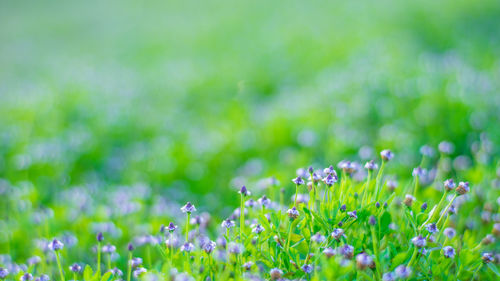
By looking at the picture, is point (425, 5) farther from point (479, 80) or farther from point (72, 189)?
point (72, 189)

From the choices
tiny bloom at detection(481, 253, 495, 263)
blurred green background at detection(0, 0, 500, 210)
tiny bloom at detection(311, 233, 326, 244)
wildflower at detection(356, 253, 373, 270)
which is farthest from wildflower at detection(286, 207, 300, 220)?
blurred green background at detection(0, 0, 500, 210)

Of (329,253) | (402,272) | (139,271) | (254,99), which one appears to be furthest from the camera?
(254,99)

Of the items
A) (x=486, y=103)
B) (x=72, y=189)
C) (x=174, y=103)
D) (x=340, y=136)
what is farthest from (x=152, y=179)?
(x=486, y=103)

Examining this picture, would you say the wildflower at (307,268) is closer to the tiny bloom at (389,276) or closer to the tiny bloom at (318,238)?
the tiny bloom at (318,238)

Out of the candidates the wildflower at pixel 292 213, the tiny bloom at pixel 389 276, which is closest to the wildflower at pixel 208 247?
the wildflower at pixel 292 213

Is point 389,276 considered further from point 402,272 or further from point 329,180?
point 329,180

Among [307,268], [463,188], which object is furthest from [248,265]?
[463,188]

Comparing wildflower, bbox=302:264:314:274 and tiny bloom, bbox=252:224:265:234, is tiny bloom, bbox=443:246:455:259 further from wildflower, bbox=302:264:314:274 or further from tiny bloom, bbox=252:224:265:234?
tiny bloom, bbox=252:224:265:234
